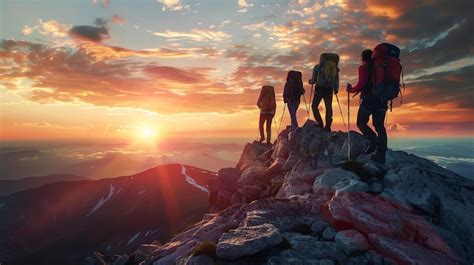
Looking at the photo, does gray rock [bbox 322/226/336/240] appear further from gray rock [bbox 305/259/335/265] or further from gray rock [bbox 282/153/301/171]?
gray rock [bbox 282/153/301/171]

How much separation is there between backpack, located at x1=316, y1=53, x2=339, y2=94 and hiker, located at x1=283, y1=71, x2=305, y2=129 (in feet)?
10.8

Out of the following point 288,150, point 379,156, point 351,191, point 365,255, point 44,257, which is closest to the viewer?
point 365,255

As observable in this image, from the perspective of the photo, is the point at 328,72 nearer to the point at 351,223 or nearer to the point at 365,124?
the point at 365,124

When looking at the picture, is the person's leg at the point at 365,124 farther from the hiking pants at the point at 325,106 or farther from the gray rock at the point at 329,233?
the gray rock at the point at 329,233

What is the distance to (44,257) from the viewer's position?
175 m

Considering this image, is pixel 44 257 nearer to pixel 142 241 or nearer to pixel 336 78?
pixel 142 241

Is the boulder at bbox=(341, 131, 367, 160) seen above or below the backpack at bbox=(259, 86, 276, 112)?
below

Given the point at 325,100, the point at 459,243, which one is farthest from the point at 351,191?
the point at 325,100

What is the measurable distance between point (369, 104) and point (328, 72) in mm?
4947

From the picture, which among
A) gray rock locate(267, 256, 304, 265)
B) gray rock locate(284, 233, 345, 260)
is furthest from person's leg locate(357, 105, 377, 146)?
gray rock locate(267, 256, 304, 265)

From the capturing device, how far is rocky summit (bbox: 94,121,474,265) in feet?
32.5

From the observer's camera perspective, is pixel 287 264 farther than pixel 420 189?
No

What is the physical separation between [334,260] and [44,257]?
664 feet

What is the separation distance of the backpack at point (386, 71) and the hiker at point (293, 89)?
28.8ft
